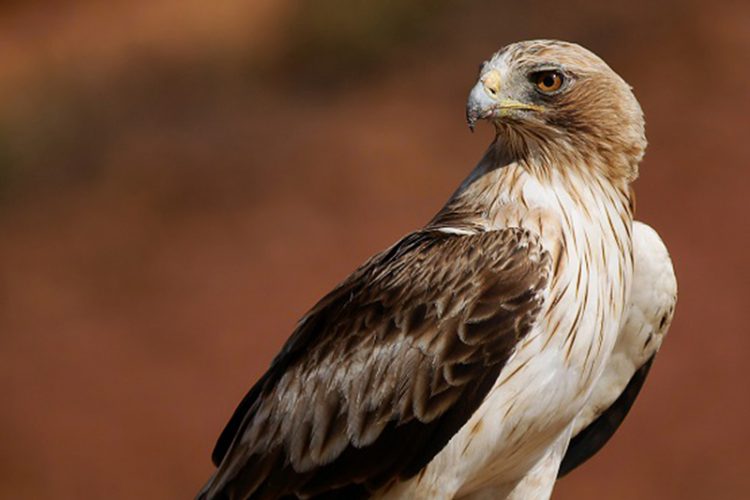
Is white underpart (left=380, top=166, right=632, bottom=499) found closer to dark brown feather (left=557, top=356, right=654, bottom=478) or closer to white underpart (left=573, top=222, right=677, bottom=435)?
white underpart (left=573, top=222, right=677, bottom=435)

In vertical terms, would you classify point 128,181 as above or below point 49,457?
above

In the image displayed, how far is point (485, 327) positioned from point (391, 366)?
37 centimetres

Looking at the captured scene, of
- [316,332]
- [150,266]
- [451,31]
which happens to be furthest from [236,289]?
[316,332]

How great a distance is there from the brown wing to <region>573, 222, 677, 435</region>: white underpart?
0.84 metres

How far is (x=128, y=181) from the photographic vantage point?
50.7ft

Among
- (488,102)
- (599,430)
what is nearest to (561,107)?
(488,102)

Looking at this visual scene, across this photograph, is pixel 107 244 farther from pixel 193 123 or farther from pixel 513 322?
pixel 513 322

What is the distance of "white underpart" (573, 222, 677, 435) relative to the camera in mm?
5648

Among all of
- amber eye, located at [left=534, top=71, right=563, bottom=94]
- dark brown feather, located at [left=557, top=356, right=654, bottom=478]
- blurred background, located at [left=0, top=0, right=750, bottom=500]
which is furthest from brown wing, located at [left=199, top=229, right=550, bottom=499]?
blurred background, located at [left=0, top=0, right=750, bottom=500]

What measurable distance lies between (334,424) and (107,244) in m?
9.99

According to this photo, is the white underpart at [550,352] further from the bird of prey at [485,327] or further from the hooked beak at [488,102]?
the hooked beak at [488,102]

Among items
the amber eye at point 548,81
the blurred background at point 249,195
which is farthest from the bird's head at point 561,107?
the blurred background at point 249,195

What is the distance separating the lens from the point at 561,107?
5.19m

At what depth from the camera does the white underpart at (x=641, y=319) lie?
5.65 metres
